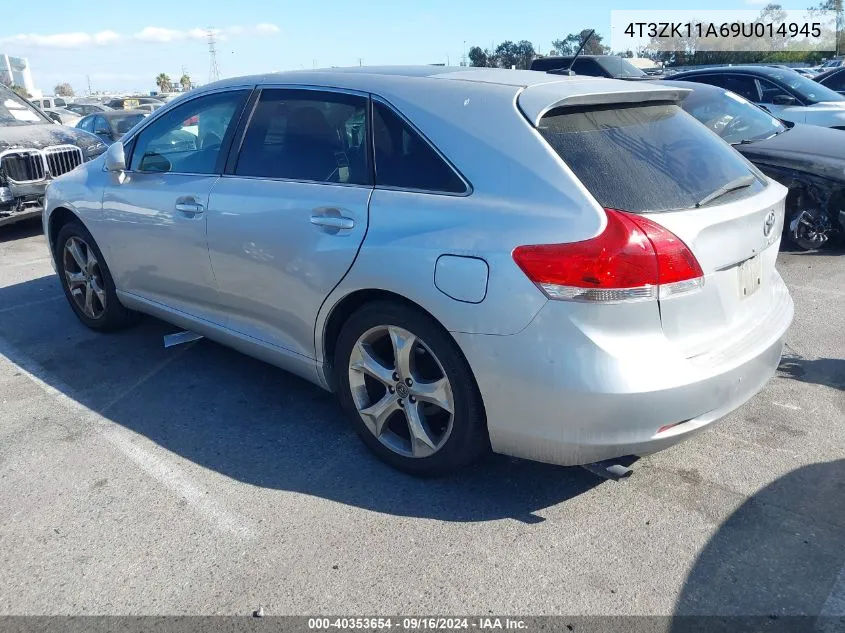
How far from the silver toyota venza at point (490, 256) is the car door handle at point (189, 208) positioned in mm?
21

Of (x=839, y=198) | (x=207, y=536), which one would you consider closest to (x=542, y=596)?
(x=207, y=536)

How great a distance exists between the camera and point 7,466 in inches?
133

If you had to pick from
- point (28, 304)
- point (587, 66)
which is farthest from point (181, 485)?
point (587, 66)

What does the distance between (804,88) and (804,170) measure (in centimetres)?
471

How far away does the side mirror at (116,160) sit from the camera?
14.5 feet

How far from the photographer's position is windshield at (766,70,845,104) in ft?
33.1

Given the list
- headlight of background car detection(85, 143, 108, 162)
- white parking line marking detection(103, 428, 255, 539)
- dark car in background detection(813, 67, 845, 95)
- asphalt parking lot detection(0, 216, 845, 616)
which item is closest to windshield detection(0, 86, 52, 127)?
headlight of background car detection(85, 143, 108, 162)

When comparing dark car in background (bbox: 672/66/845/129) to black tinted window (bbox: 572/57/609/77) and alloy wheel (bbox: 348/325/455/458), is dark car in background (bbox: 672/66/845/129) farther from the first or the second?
alloy wheel (bbox: 348/325/455/458)

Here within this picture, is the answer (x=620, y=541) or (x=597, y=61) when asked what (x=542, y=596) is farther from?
(x=597, y=61)

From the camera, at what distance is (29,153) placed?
826cm

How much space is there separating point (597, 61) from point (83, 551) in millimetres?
13535

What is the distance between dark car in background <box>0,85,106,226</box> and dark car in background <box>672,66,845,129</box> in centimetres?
810

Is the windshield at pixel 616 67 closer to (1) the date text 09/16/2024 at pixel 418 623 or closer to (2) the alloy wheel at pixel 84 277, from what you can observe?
(2) the alloy wheel at pixel 84 277

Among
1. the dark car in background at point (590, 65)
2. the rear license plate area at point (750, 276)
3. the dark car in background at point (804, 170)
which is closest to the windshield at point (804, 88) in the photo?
the dark car in background at point (804, 170)
